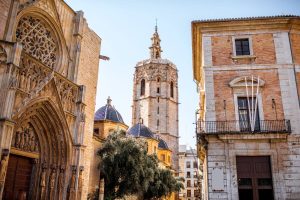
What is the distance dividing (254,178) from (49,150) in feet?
33.4

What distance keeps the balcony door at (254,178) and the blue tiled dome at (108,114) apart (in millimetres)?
19075

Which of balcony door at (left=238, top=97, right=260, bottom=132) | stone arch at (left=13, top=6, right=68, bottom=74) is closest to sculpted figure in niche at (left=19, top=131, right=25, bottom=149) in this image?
stone arch at (left=13, top=6, right=68, bottom=74)

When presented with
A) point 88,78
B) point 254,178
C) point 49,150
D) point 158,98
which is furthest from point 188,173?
point 49,150

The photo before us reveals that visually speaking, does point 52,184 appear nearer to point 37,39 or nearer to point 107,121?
point 37,39

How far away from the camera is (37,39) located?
1564 cm

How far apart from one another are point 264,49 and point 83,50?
10699mm

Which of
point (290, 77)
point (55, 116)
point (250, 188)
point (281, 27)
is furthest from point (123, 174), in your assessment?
point (281, 27)

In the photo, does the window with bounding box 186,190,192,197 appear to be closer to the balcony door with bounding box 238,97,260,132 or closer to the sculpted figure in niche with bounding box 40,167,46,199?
the balcony door with bounding box 238,97,260,132

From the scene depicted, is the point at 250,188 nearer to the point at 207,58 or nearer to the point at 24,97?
the point at 207,58

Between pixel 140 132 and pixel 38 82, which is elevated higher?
pixel 140 132

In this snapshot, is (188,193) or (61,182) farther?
(188,193)

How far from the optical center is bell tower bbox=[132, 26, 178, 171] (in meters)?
58.1

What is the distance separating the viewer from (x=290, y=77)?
1600cm

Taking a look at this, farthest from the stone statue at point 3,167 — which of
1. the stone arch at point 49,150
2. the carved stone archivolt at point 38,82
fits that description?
the carved stone archivolt at point 38,82
